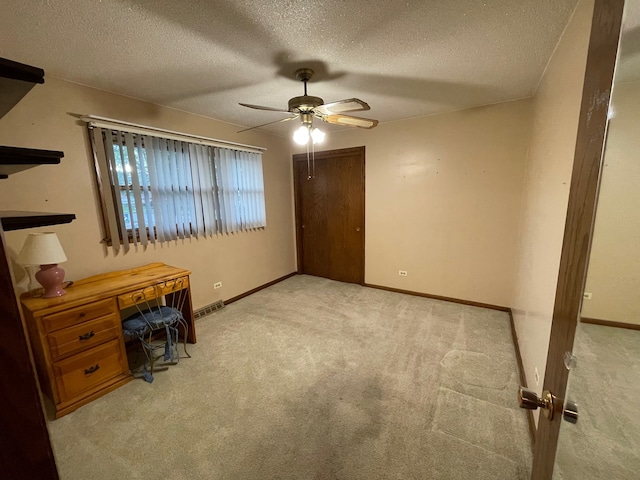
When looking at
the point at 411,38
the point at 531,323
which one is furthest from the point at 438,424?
the point at 411,38

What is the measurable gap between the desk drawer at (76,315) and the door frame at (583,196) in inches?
101

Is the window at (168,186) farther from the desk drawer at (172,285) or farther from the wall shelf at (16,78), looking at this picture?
the wall shelf at (16,78)

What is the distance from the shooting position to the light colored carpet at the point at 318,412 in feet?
4.60

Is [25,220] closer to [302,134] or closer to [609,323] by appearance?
[609,323]

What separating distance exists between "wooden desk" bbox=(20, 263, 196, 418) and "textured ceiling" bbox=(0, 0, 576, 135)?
5.39 ft

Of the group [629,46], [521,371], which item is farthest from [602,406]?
[521,371]

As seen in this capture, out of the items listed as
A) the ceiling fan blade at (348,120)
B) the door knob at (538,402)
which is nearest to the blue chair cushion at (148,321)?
the ceiling fan blade at (348,120)

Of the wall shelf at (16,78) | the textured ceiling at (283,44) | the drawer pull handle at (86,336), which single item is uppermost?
the textured ceiling at (283,44)

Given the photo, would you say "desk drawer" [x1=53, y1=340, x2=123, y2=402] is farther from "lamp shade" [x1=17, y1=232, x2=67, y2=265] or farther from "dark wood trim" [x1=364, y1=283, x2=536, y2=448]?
"dark wood trim" [x1=364, y1=283, x2=536, y2=448]

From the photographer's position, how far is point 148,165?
2.56m

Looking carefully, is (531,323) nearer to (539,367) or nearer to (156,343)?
(539,367)

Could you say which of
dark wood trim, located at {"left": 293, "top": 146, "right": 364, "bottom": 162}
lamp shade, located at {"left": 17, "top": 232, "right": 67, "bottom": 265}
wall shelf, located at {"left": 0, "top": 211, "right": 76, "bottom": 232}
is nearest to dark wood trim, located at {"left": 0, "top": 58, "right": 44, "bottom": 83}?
wall shelf, located at {"left": 0, "top": 211, "right": 76, "bottom": 232}

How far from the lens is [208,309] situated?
323cm

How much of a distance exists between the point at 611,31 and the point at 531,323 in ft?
6.35
